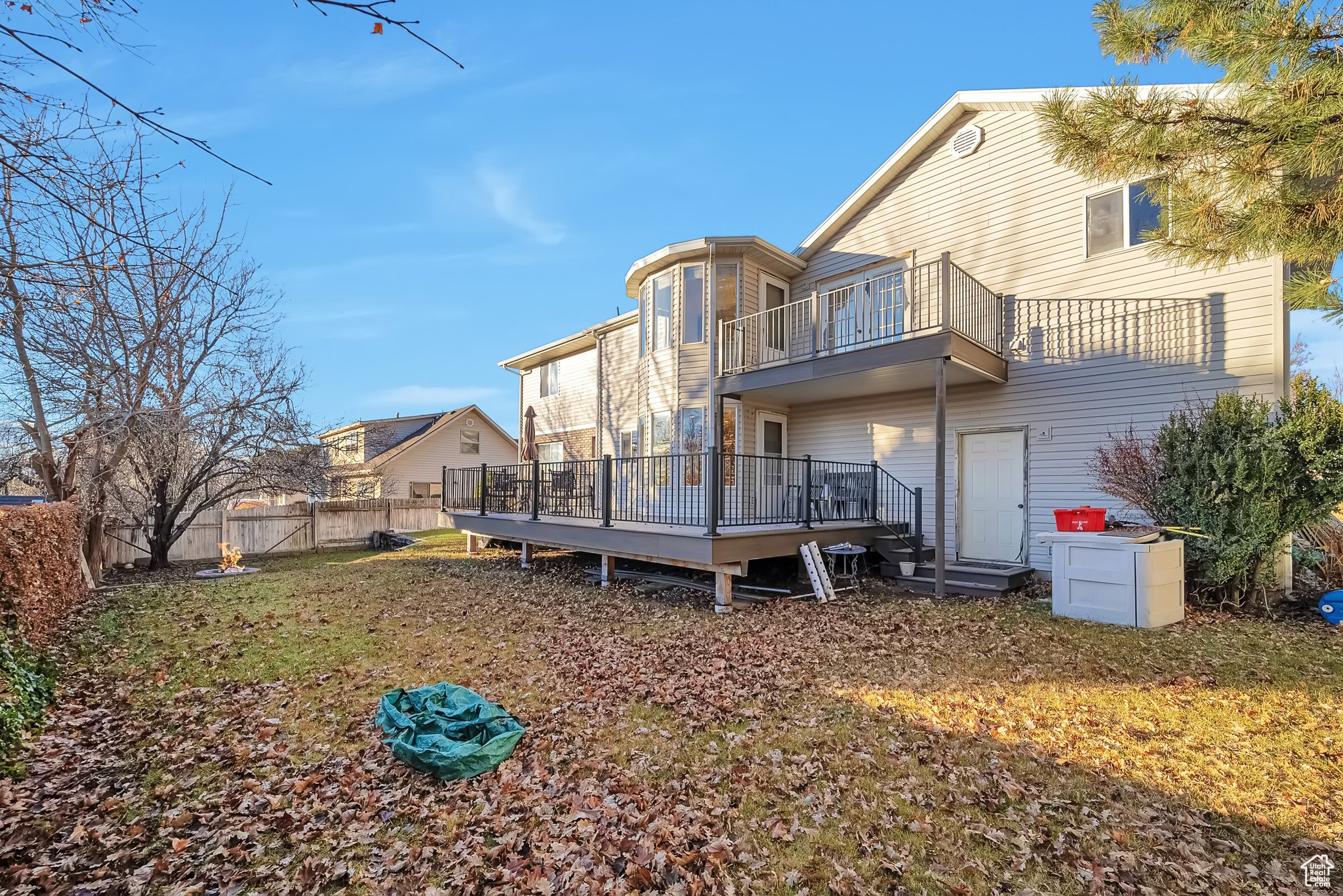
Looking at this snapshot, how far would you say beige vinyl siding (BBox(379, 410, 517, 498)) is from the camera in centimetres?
2567

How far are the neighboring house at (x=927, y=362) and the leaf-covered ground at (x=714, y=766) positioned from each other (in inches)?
114

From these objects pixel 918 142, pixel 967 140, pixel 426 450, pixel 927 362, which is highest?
pixel 918 142

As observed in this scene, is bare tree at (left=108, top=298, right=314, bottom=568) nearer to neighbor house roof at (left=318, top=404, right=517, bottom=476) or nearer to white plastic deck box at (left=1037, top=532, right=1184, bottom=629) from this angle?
neighbor house roof at (left=318, top=404, right=517, bottom=476)


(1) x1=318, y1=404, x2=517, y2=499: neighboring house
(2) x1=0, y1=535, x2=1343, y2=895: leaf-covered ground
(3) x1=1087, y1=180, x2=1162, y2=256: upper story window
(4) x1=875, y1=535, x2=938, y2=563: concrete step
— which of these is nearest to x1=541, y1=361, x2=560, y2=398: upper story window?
(1) x1=318, y1=404, x2=517, y2=499: neighboring house

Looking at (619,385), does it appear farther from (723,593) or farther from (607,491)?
(723,593)

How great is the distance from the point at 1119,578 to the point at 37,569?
1266 centimetres

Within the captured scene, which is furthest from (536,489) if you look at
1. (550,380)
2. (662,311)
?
(550,380)

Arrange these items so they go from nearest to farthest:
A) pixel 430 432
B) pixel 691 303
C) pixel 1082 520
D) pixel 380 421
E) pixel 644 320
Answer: pixel 1082 520, pixel 691 303, pixel 644 320, pixel 380 421, pixel 430 432

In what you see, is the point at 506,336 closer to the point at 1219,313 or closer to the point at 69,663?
the point at 69,663

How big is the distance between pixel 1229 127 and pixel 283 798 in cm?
778

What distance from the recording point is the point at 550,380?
18453 millimetres

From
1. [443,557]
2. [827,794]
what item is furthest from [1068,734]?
[443,557]

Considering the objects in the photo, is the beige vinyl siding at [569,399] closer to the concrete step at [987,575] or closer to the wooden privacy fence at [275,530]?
the wooden privacy fence at [275,530]

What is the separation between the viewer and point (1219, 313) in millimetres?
8125
